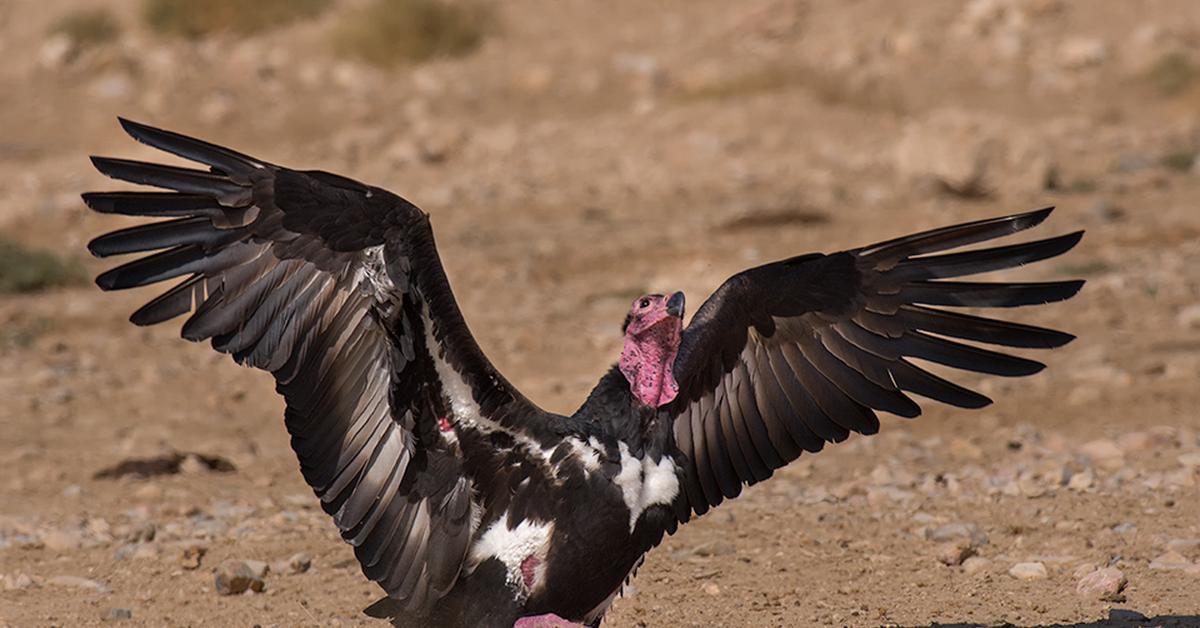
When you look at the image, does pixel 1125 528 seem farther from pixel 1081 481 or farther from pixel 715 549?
pixel 715 549

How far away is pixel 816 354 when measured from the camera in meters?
6.25

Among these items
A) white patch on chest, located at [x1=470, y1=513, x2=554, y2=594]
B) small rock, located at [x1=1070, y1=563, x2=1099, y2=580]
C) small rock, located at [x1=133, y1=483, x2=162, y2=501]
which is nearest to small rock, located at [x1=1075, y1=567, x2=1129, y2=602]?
small rock, located at [x1=1070, y1=563, x2=1099, y2=580]

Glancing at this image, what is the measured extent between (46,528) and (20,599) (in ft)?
3.44

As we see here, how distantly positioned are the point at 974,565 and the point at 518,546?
7.62 feet

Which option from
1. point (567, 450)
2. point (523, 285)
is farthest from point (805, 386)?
point (523, 285)

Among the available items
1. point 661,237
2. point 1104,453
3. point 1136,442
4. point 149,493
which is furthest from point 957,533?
point 661,237

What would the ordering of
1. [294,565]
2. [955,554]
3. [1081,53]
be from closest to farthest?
[955,554] → [294,565] → [1081,53]

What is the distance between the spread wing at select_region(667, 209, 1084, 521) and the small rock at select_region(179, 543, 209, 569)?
251 centimetres

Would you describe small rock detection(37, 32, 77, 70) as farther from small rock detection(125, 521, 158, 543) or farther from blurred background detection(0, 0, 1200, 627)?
small rock detection(125, 521, 158, 543)

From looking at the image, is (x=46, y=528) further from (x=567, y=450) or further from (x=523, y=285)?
(x=523, y=285)

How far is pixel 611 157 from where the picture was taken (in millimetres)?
18016

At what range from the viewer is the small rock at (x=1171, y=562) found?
7270 millimetres

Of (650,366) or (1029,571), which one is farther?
(1029,571)

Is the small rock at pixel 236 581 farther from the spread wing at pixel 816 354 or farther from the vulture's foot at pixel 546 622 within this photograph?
the spread wing at pixel 816 354
